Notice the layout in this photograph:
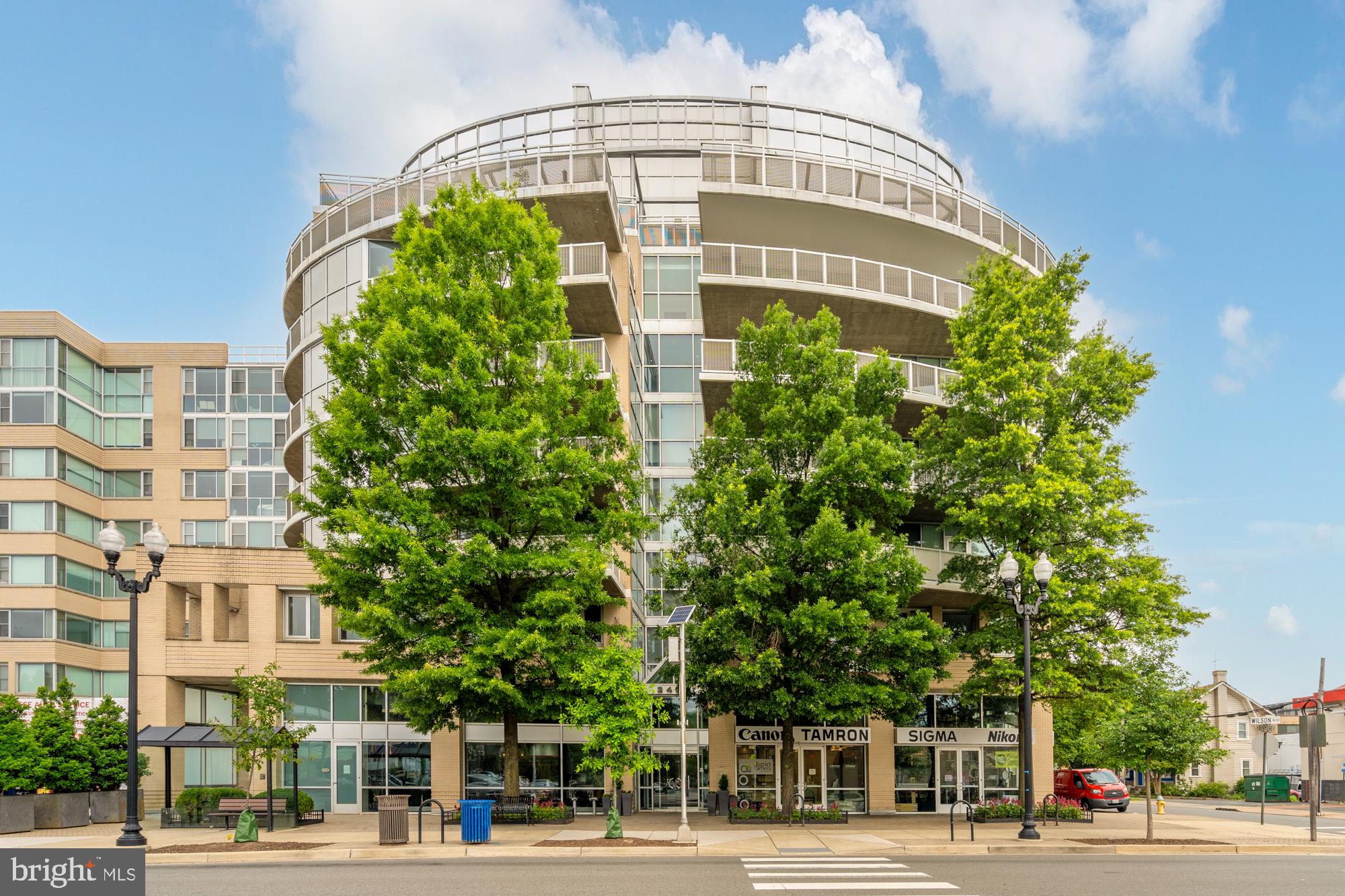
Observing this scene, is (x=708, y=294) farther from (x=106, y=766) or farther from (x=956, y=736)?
(x=106, y=766)

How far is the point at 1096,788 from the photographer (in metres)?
41.2

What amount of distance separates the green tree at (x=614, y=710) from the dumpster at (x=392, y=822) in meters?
4.05

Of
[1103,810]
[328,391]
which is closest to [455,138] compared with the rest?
[328,391]

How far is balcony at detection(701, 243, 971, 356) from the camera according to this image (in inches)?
1416

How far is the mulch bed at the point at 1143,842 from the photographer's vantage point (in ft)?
75.8

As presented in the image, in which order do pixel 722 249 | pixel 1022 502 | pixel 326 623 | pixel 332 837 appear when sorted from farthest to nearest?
pixel 722 249, pixel 326 623, pixel 1022 502, pixel 332 837

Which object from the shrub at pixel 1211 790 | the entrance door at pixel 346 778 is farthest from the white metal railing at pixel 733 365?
the shrub at pixel 1211 790

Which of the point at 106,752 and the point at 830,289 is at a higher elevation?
the point at 830,289

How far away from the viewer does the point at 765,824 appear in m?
28.3

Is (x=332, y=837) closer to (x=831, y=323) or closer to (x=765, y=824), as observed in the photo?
(x=765, y=824)

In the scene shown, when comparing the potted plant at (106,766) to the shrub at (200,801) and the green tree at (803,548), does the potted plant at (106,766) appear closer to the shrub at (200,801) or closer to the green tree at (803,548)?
the shrub at (200,801)

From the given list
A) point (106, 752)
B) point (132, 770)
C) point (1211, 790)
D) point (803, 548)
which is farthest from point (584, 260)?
point (1211, 790)

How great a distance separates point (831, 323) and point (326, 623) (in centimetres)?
1865

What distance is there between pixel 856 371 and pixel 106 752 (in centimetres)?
2553
